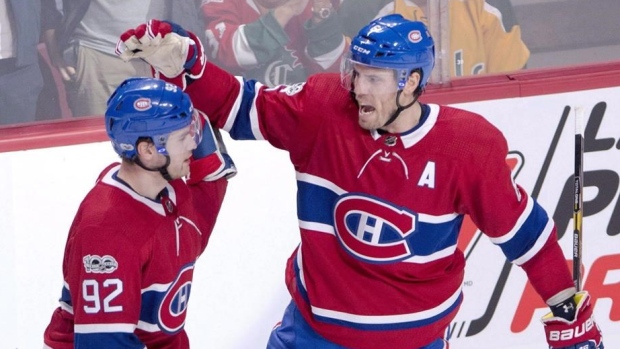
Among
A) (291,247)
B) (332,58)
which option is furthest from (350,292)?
(332,58)

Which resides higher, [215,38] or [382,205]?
[215,38]

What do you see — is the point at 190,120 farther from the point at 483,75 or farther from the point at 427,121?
the point at 483,75

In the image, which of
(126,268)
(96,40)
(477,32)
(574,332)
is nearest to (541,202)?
(477,32)

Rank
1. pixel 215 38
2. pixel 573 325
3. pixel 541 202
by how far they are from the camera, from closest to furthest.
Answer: pixel 573 325, pixel 215 38, pixel 541 202

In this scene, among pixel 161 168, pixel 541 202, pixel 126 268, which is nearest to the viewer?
pixel 126 268

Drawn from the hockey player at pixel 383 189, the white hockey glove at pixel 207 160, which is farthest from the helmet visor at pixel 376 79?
the white hockey glove at pixel 207 160

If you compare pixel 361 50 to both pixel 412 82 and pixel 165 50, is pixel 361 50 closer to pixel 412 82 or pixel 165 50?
pixel 412 82

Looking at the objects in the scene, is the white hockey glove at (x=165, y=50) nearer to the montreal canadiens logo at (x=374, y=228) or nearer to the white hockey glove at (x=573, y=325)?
the montreal canadiens logo at (x=374, y=228)

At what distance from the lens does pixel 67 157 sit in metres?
3.54

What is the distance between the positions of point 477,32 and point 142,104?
1720 mm

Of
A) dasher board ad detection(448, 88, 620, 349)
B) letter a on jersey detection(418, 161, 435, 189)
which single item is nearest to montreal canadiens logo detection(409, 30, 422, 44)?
letter a on jersey detection(418, 161, 435, 189)

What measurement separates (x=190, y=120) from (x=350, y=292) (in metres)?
0.60

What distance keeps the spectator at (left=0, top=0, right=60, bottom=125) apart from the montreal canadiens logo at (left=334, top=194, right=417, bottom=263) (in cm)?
137

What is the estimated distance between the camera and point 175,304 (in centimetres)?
257
